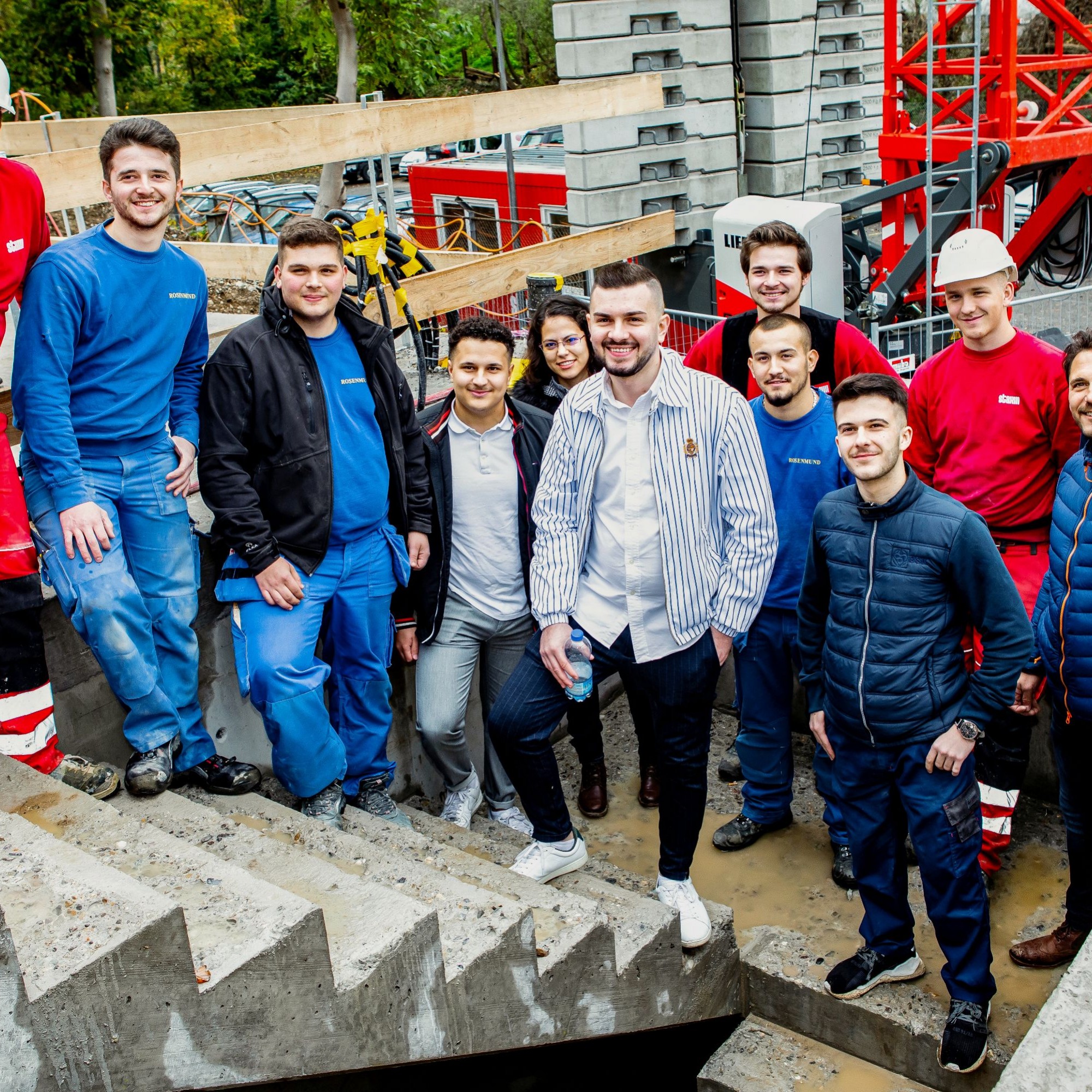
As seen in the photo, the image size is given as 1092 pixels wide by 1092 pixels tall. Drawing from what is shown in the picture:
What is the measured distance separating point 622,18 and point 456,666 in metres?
11.0

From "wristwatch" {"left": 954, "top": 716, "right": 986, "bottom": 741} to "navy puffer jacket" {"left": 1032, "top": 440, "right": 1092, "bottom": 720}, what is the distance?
0.39 metres

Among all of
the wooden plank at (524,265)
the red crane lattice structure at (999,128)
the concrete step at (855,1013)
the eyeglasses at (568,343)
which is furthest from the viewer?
the red crane lattice structure at (999,128)

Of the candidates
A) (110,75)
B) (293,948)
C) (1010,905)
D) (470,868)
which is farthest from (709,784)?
(110,75)

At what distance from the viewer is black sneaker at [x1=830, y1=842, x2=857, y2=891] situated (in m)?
4.52

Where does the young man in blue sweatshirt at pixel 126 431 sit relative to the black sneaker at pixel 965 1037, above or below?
above


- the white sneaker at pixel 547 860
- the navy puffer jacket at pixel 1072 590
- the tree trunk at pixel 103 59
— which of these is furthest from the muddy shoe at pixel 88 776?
the tree trunk at pixel 103 59

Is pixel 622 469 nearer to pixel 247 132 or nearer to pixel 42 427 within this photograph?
pixel 42 427

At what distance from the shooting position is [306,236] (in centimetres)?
386

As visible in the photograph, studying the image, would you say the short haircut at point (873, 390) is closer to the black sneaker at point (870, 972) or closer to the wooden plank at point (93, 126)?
the black sneaker at point (870, 972)

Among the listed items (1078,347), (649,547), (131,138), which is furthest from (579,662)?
(131,138)

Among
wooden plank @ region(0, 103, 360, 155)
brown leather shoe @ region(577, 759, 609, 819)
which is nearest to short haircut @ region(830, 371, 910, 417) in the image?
brown leather shoe @ region(577, 759, 609, 819)

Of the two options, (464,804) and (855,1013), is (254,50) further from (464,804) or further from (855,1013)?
(855,1013)

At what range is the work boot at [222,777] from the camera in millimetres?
4043

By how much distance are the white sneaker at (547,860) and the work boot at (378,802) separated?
1.62 feet
